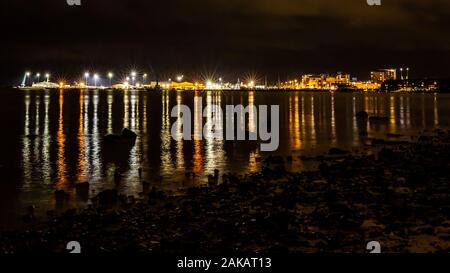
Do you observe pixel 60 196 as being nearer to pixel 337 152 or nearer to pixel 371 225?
pixel 371 225

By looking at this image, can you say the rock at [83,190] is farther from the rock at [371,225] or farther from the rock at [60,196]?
the rock at [371,225]

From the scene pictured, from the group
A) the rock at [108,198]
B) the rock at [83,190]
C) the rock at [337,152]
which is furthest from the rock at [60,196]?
the rock at [337,152]

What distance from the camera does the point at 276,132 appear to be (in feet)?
121

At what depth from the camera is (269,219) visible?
11.8 meters

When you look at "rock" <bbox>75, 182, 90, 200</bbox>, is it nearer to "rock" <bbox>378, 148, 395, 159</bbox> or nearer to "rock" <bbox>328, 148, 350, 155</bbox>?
"rock" <bbox>378, 148, 395, 159</bbox>

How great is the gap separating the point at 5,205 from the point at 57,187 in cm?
254

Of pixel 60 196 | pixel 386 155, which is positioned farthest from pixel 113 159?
pixel 386 155

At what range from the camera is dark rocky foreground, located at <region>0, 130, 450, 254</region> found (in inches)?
405

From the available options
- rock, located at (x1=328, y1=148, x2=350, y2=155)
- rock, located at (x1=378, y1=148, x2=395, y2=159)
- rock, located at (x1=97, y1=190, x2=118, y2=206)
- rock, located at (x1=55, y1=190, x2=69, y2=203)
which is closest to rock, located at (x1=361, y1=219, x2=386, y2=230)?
rock, located at (x1=97, y1=190, x2=118, y2=206)
